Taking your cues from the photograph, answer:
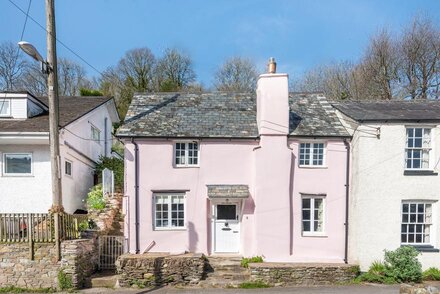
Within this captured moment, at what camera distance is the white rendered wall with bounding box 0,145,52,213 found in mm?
14031

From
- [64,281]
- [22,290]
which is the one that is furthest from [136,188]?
[22,290]

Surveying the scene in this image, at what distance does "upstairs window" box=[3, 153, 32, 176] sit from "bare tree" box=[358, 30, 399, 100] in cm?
2728

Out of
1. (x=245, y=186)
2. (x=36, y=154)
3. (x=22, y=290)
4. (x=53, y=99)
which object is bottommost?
(x=22, y=290)

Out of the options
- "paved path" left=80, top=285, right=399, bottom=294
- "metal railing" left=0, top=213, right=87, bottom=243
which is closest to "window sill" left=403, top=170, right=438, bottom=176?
"paved path" left=80, top=285, right=399, bottom=294

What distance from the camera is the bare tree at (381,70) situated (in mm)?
28125

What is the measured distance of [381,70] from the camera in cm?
2856

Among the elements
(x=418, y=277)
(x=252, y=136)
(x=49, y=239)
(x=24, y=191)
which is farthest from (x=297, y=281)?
(x=24, y=191)

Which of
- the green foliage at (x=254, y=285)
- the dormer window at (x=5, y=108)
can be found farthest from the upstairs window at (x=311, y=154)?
the dormer window at (x=5, y=108)

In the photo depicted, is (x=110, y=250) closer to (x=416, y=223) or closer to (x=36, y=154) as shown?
(x=36, y=154)

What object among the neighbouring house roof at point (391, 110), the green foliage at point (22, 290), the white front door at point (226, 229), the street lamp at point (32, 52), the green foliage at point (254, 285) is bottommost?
the green foliage at point (254, 285)

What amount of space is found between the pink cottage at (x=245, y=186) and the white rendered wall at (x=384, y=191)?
66 centimetres

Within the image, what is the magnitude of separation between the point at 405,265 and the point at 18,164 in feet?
54.8

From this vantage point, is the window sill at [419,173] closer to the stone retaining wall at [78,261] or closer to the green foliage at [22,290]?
the stone retaining wall at [78,261]

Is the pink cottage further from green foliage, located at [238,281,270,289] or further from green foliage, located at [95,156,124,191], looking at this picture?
green foliage, located at [95,156,124,191]
